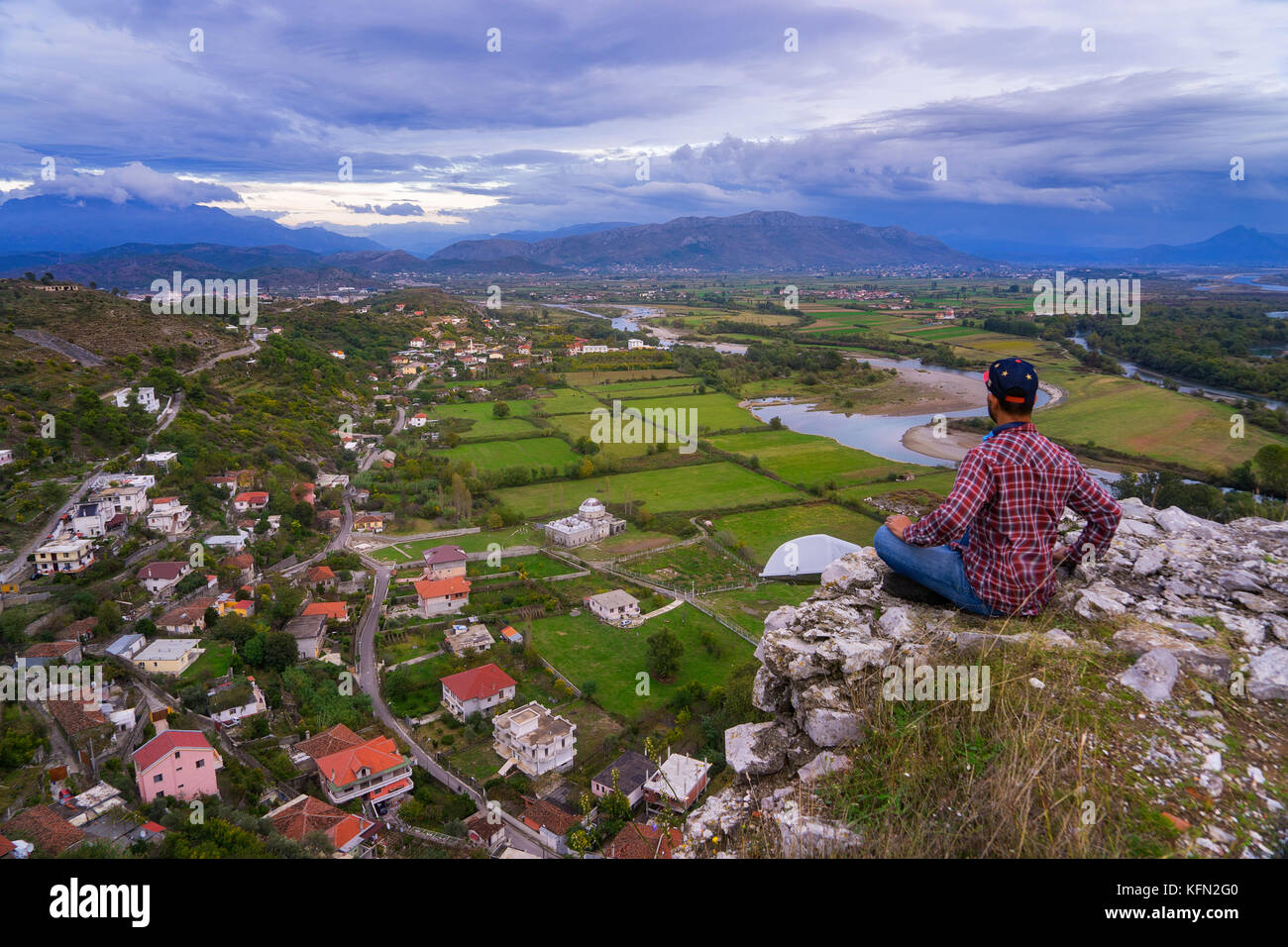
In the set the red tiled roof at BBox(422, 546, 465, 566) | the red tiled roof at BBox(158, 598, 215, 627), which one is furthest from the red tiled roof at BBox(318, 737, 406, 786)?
the red tiled roof at BBox(422, 546, 465, 566)

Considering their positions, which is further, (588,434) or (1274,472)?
(588,434)

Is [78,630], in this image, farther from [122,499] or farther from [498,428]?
[498,428]

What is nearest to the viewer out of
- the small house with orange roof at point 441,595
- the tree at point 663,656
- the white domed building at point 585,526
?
the tree at point 663,656

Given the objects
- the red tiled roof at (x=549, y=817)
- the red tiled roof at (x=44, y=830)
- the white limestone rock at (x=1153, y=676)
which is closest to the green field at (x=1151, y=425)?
the red tiled roof at (x=549, y=817)

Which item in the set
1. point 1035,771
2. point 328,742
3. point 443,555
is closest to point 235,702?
point 328,742

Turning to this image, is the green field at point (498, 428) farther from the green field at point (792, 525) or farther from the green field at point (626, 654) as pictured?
the green field at point (626, 654)
